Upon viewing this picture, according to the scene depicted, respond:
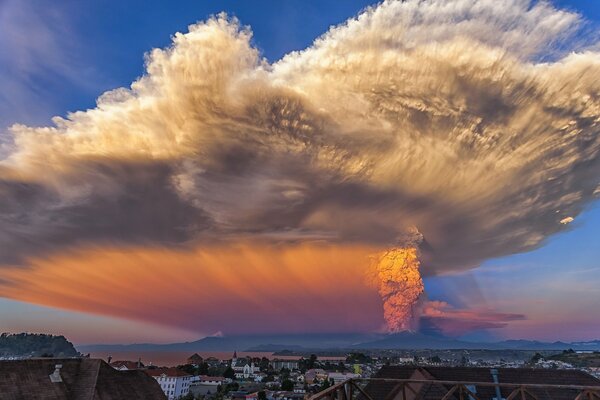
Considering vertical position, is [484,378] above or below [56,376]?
below

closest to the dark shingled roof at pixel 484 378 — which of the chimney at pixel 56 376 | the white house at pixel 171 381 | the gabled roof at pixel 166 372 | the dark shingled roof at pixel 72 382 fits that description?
the dark shingled roof at pixel 72 382

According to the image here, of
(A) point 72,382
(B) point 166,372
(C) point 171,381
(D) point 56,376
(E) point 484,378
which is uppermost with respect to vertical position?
(D) point 56,376

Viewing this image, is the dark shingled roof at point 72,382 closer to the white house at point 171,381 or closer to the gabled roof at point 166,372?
the white house at point 171,381

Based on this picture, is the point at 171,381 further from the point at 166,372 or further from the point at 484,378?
the point at 484,378

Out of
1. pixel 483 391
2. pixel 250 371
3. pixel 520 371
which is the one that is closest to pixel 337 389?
pixel 483 391

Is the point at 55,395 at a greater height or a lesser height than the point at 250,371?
greater

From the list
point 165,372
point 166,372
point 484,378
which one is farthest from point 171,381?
point 484,378

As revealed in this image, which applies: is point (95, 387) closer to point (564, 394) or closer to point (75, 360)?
point (75, 360)
